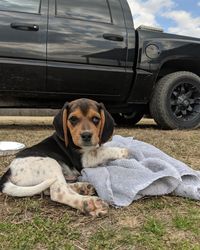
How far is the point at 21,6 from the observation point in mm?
5340

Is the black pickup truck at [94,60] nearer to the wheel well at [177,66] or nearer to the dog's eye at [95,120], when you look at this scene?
the wheel well at [177,66]

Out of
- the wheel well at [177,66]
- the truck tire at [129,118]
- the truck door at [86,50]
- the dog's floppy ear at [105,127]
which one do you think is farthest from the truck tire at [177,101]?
the dog's floppy ear at [105,127]

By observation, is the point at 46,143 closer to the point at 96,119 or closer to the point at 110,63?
the point at 96,119

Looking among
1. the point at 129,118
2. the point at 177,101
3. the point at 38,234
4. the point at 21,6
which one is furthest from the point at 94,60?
the point at 38,234

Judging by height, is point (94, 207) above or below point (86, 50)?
below

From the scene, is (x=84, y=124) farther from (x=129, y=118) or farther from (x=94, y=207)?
(x=129, y=118)

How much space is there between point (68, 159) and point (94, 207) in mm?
734

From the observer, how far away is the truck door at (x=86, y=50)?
17.7 feet

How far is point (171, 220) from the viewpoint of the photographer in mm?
2467

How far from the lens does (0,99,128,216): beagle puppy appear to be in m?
2.63

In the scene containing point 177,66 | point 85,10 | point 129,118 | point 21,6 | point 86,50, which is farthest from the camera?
point 129,118

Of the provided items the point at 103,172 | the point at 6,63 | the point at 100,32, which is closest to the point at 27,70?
Answer: the point at 6,63

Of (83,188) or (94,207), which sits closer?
(94,207)

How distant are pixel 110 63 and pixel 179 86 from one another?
3.89 ft
